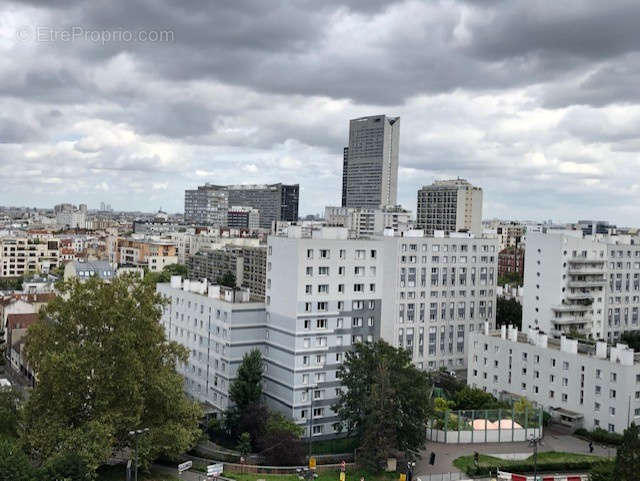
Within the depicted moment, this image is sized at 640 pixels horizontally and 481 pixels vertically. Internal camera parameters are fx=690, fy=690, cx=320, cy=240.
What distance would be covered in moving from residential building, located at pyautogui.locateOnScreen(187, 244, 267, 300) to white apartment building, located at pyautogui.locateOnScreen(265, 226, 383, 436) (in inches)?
3556

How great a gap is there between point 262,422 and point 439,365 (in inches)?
1475

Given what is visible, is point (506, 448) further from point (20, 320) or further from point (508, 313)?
point (20, 320)

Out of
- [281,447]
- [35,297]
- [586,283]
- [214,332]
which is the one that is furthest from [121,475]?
[35,297]

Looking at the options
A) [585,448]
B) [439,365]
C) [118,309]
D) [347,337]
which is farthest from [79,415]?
[439,365]

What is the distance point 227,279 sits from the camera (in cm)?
17200

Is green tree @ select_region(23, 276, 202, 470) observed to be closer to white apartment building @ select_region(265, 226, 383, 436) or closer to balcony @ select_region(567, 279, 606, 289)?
white apartment building @ select_region(265, 226, 383, 436)

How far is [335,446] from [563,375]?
24.9 meters

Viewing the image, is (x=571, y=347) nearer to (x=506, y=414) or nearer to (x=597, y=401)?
(x=597, y=401)

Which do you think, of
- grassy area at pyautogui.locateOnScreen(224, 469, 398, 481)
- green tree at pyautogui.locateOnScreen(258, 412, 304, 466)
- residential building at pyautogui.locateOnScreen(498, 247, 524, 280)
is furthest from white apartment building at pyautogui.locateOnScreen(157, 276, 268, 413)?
residential building at pyautogui.locateOnScreen(498, 247, 524, 280)

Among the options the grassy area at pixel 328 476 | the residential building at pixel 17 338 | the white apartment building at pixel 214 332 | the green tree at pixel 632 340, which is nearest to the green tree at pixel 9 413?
the grassy area at pixel 328 476

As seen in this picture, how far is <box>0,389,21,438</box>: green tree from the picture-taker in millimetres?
56094

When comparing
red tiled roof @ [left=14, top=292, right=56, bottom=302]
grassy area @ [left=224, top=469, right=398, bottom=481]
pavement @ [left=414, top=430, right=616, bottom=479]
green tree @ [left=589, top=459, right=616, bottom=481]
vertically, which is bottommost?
grassy area @ [left=224, top=469, right=398, bottom=481]

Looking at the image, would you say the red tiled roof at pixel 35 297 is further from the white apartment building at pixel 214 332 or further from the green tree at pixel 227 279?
the green tree at pixel 227 279

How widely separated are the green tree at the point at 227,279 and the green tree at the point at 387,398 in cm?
10942
